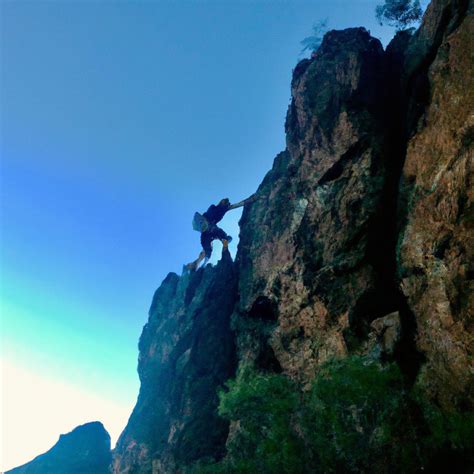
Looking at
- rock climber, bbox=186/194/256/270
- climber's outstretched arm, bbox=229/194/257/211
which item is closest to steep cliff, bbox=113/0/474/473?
climber's outstretched arm, bbox=229/194/257/211

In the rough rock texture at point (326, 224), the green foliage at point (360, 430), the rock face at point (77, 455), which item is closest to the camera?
the green foliage at point (360, 430)

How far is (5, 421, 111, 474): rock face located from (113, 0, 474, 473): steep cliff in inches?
1460

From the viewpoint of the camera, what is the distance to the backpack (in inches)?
2388

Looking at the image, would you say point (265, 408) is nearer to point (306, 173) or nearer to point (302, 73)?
point (306, 173)

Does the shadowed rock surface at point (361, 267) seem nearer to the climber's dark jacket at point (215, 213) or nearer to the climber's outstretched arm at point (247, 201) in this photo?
the climber's outstretched arm at point (247, 201)

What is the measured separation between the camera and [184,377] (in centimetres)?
4650

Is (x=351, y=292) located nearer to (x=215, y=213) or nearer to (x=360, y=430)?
(x=360, y=430)

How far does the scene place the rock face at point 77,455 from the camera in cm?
7750

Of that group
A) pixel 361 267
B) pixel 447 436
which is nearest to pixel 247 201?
pixel 361 267

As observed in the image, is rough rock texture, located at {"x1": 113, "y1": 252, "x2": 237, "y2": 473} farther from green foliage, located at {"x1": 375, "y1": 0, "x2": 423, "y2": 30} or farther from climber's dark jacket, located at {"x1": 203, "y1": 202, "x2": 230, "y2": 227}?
green foliage, located at {"x1": 375, "y1": 0, "x2": 423, "y2": 30}

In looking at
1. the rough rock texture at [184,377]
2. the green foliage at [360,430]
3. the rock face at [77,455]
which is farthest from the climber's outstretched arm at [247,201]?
the rock face at [77,455]

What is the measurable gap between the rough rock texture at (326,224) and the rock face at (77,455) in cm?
6507

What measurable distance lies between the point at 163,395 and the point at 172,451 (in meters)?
13.5

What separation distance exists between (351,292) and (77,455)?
83.6 meters
